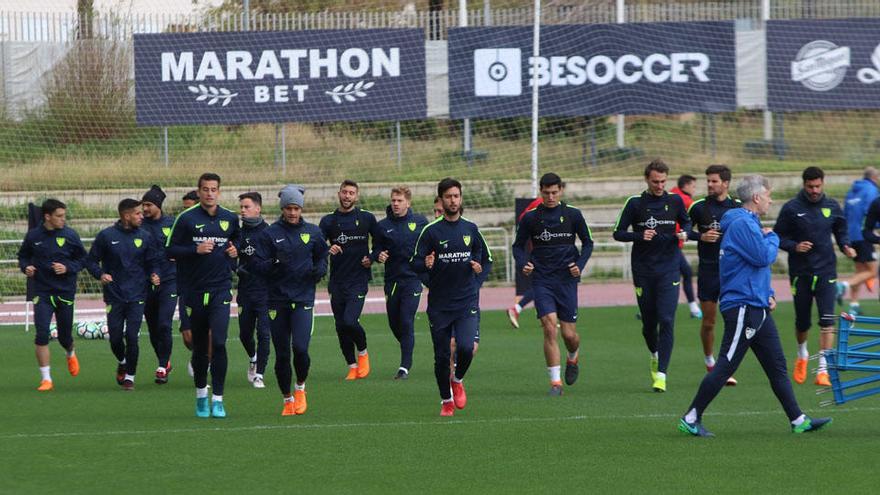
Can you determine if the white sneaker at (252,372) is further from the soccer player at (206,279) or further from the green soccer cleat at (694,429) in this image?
the green soccer cleat at (694,429)

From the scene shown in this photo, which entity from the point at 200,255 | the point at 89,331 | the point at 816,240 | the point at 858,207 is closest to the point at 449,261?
the point at 200,255

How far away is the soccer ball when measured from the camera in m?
18.8

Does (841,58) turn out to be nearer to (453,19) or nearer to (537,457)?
(453,19)

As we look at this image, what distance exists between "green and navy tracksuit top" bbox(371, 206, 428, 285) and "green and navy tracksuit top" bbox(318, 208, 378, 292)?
0.12 m

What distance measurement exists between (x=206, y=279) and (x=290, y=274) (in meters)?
0.72

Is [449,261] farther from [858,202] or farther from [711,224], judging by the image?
[858,202]

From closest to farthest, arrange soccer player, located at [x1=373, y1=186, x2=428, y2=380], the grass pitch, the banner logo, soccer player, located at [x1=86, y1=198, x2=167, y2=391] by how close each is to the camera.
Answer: the grass pitch, soccer player, located at [x1=86, y1=198, x2=167, y2=391], soccer player, located at [x1=373, y1=186, x2=428, y2=380], the banner logo

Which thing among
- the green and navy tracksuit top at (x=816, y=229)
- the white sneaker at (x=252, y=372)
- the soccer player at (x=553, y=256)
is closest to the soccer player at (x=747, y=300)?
the soccer player at (x=553, y=256)

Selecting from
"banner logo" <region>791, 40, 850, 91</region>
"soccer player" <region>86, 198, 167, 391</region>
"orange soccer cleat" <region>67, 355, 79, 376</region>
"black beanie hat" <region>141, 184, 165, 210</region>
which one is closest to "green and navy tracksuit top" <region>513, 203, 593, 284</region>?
"soccer player" <region>86, 198, 167, 391</region>

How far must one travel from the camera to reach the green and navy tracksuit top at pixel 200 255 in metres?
11.5

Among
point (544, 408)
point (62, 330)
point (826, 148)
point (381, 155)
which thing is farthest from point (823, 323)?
point (826, 148)

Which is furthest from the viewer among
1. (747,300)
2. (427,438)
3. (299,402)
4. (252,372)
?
(252,372)

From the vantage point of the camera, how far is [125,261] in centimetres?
1390

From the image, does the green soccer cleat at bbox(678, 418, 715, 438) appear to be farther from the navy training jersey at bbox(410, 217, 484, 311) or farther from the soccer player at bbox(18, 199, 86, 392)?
the soccer player at bbox(18, 199, 86, 392)
